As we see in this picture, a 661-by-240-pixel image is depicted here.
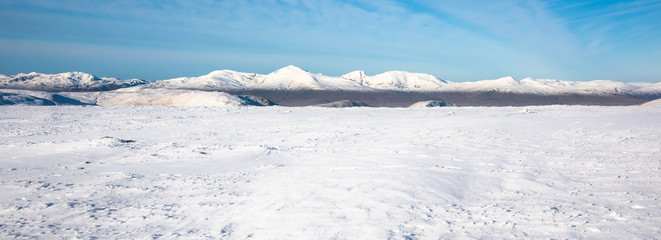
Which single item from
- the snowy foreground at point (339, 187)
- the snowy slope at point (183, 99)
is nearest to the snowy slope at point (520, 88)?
the snowy slope at point (183, 99)

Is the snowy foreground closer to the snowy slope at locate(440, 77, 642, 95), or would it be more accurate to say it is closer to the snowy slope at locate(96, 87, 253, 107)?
the snowy slope at locate(96, 87, 253, 107)

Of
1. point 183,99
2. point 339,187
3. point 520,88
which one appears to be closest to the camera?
point 339,187

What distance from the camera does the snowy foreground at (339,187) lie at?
400cm

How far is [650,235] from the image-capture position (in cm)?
377

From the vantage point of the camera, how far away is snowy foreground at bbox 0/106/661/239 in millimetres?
4004

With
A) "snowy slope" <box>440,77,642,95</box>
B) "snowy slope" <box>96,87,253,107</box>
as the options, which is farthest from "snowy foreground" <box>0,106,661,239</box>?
"snowy slope" <box>440,77,642,95</box>

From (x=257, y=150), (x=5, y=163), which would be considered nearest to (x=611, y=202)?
(x=257, y=150)

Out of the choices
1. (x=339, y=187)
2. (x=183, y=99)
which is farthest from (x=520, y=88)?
(x=339, y=187)

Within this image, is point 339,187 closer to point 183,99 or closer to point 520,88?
point 183,99

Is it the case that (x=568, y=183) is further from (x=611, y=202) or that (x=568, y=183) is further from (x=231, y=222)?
(x=231, y=222)

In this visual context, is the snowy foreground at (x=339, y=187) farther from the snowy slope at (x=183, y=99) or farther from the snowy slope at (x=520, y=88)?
the snowy slope at (x=520, y=88)

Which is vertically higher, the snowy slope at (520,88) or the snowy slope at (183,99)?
the snowy slope at (520,88)

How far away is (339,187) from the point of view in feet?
18.3

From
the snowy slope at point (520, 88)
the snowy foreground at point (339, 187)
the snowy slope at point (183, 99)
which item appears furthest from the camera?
the snowy slope at point (520, 88)
